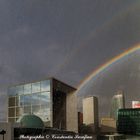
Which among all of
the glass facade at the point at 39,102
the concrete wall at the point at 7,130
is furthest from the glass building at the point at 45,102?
the concrete wall at the point at 7,130

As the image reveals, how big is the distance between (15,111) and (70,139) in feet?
262

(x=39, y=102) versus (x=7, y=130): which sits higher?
(x=39, y=102)

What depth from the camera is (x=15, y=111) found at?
199250 mm

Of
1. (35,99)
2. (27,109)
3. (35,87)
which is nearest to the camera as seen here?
(35,99)

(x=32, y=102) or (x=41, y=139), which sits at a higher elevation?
(x=32, y=102)

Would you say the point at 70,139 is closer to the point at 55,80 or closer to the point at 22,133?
the point at 22,133

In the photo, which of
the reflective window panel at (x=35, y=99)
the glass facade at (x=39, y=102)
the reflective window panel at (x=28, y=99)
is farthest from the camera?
the reflective window panel at (x=28, y=99)

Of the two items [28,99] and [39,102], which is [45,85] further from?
[28,99]

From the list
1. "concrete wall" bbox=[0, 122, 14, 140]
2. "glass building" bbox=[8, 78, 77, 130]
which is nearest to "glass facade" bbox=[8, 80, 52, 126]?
"glass building" bbox=[8, 78, 77, 130]

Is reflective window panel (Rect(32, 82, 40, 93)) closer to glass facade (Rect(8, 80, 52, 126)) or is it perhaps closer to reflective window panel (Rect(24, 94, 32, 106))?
glass facade (Rect(8, 80, 52, 126))

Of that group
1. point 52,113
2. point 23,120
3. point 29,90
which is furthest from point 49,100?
point 23,120

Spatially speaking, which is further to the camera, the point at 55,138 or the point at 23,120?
the point at 23,120

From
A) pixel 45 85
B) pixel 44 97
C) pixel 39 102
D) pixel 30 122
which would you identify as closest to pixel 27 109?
pixel 39 102

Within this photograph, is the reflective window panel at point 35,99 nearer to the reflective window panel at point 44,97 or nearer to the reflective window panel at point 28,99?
the reflective window panel at point 28,99
